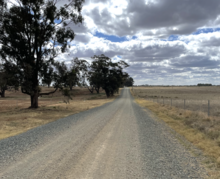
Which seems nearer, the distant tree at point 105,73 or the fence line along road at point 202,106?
the fence line along road at point 202,106

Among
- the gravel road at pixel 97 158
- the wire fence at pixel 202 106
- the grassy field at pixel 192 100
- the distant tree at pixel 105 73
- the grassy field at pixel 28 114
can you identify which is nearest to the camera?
the gravel road at pixel 97 158

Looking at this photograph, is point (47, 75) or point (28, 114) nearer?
point (28, 114)

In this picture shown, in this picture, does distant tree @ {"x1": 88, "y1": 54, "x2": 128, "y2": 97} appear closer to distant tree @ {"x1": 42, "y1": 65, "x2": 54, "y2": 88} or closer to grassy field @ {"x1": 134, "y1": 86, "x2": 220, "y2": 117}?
grassy field @ {"x1": 134, "y1": 86, "x2": 220, "y2": 117}

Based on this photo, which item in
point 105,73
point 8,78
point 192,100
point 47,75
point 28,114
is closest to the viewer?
point 28,114

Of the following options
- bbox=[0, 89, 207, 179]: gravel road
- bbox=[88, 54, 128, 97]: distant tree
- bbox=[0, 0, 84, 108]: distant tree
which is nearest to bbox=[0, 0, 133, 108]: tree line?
bbox=[0, 0, 84, 108]: distant tree

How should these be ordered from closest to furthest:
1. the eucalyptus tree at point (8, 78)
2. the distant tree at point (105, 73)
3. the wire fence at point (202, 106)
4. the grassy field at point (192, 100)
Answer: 1. the wire fence at point (202, 106)
2. the eucalyptus tree at point (8, 78)
3. the grassy field at point (192, 100)
4. the distant tree at point (105, 73)

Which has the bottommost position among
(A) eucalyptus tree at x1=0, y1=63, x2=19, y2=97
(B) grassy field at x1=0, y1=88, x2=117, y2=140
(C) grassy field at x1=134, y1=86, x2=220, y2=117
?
(B) grassy field at x1=0, y1=88, x2=117, y2=140

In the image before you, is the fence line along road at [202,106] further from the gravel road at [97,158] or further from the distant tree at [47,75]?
the distant tree at [47,75]

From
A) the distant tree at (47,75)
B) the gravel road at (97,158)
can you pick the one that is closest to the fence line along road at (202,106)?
the gravel road at (97,158)

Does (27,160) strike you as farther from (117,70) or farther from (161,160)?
(117,70)

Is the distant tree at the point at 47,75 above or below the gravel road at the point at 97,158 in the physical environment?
above

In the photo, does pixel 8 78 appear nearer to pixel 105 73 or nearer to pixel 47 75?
pixel 47 75

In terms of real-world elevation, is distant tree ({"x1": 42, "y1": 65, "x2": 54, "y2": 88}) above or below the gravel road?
above

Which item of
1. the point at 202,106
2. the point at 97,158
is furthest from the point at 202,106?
the point at 97,158
